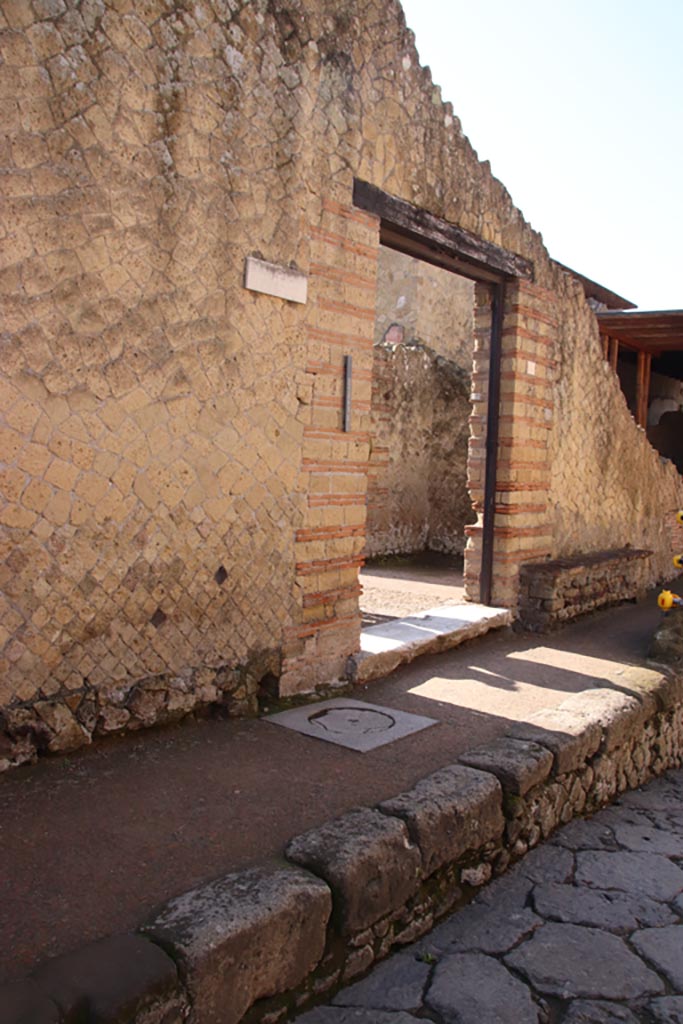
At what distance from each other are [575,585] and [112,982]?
5.56 meters

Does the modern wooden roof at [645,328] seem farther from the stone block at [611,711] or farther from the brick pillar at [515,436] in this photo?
the stone block at [611,711]

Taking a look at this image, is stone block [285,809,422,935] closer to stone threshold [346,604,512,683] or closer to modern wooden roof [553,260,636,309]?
stone threshold [346,604,512,683]

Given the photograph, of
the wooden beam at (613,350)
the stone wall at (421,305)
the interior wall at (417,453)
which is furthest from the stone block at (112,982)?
the stone wall at (421,305)

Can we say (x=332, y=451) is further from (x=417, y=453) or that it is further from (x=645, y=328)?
(x=645, y=328)

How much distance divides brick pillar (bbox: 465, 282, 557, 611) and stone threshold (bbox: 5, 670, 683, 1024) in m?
2.33

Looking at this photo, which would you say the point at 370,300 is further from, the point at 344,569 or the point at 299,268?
the point at 344,569

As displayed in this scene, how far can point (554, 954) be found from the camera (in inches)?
113

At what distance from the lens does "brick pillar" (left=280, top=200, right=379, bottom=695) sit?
14.4 feet

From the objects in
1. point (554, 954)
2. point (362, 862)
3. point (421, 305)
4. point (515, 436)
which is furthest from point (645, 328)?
point (362, 862)

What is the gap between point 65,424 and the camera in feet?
10.6

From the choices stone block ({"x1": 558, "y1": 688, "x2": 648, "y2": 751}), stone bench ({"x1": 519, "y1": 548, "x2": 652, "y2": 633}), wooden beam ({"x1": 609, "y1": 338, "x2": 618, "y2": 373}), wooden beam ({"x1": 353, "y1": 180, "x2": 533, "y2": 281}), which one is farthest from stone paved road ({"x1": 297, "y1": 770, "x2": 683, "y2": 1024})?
wooden beam ({"x1": 609, "y1": 338, "x2": 618, "y2": 373})

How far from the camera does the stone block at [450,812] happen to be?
294 cm

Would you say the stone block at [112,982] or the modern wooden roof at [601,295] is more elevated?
the modern wooden roof at [601,295]

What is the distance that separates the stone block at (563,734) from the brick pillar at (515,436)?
228cm
